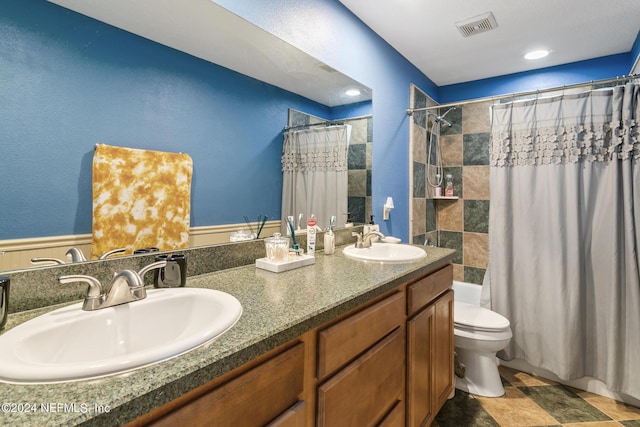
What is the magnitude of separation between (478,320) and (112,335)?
6.67 ft

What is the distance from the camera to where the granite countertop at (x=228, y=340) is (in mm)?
439

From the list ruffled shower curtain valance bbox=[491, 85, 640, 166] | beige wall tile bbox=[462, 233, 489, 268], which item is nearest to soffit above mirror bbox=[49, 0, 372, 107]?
ruffled shower curtain valance bbox=[491, 85, 640, 166]

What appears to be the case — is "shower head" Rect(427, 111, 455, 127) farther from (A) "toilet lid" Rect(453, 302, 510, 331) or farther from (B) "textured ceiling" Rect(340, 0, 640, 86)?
(A) "toilet lid" Rect(453, 302, 510, 331)

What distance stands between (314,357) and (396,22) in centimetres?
213

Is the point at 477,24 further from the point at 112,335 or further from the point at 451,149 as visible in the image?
the point at 112,335

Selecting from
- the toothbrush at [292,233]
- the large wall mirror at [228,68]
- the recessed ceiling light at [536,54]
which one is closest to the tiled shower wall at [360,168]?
the large wall mirror at [228,68]

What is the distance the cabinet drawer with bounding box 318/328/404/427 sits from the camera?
2.90ft

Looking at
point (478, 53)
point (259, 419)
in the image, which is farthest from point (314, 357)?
point (478, 53)

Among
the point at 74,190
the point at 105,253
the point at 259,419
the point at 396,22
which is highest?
the point at 396,22

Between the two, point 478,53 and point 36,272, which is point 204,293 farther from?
point 478,53

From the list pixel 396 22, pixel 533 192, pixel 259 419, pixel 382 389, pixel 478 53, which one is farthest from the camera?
pixel 478 53

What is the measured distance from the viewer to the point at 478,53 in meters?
2.50

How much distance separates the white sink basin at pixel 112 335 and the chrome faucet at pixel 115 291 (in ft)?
0.06

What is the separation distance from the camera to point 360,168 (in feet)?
6.61
